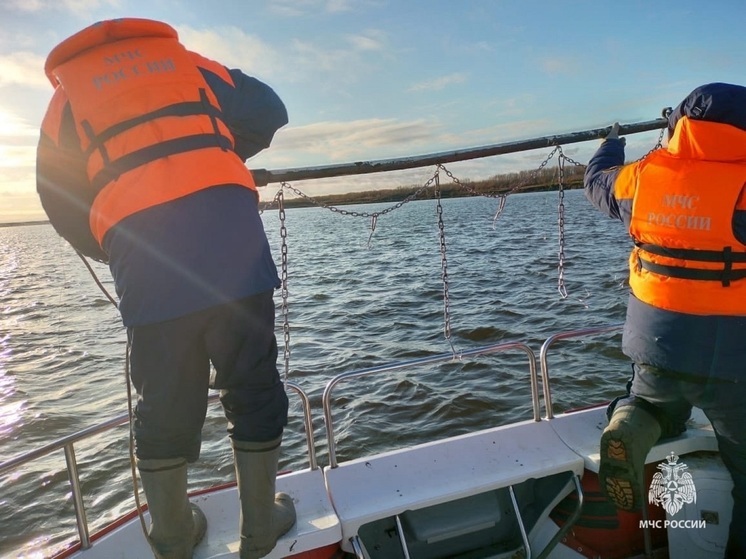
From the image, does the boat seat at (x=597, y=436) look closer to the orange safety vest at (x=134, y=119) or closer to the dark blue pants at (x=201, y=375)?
the dark blue pants at (x=201, y=375)

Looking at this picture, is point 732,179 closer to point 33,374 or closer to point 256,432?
point 256,432

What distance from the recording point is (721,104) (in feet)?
7.79

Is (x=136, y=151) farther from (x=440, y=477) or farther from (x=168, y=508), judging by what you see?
(x=440, y=477)

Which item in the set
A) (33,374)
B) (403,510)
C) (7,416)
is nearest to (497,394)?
(403,510)

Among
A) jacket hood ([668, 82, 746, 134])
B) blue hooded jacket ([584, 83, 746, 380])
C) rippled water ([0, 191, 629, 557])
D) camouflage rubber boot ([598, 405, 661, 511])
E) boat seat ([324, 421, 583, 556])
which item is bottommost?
rippled water ([0, 191, 629, 557])

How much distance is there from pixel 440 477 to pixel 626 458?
89cm

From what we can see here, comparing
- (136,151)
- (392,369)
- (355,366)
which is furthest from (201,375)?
(355,366)

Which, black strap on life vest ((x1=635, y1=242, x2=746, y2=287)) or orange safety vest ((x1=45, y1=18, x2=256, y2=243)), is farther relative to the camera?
black strap on life vest ((x1=635, y1=242, x2=746, y2=287))

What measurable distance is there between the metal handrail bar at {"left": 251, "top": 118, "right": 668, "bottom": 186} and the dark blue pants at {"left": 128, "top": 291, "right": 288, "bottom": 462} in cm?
106

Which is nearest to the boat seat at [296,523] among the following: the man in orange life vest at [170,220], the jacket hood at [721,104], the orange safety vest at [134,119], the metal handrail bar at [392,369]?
the metal handrail bar at [392,369]

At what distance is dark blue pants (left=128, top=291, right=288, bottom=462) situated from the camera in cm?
207

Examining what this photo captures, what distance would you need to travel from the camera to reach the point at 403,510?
278 cm

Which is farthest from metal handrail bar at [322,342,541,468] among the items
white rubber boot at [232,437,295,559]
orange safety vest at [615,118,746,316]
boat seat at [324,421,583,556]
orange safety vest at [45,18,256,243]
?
orange safety vest at [45,18,256,243]

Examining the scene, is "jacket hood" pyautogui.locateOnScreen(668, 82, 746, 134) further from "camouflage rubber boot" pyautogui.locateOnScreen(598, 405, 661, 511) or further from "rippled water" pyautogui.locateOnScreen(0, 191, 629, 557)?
"rippled water" pyautogui.locateOnScreen(0, 191, 629, 557)
